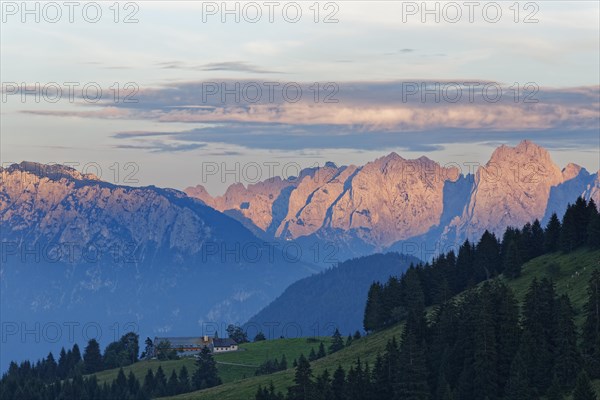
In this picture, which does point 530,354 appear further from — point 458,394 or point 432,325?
point 432,325

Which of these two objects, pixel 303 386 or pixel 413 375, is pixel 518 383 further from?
pixel 303 386

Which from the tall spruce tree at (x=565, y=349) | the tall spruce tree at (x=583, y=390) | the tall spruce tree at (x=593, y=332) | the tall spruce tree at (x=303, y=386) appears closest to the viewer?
the tall spruce tree at (x=583, y=390)

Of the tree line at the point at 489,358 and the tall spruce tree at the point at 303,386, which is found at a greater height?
the tree line at the point at 489,358

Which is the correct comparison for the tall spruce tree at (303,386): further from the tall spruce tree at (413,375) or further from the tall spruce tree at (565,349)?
the tall spruce tree at (565,349)

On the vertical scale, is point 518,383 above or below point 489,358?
below

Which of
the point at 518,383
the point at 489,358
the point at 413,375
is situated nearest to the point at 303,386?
the point at 413,375

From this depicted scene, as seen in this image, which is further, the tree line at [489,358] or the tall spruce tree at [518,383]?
the tree line at [489,358]

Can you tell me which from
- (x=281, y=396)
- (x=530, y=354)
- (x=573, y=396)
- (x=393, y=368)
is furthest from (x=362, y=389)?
(x=573, y=396)

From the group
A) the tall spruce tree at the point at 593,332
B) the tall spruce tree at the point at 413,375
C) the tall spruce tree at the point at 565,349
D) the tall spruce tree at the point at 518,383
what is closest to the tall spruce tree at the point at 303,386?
the tall spruce tree at the point at 413,375

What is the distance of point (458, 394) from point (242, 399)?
5194 centimetres

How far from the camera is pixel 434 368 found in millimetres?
166500

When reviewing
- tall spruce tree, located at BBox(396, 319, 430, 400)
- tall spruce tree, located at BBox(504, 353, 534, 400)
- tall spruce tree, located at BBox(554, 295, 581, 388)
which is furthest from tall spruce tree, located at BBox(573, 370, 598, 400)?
tall spruce tree, located at BBox(396, 319, 430, 400)

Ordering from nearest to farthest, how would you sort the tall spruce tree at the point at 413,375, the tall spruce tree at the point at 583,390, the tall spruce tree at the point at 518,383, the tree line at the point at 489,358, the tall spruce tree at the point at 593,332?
the tall spruce tree at the point at 583,390 < the tall spruce tree at the point at 593,332 < the tall spruce tree at the point at 518,383 < the tree line at the point at 489,358 < the tall spruce tree at the point at 413,375

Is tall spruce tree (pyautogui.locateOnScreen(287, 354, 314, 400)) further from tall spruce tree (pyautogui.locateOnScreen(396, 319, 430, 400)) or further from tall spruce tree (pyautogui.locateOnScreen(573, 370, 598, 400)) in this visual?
tall spruce tree (pyautogui.locateOnScreen(573, 370, 598, 400))
